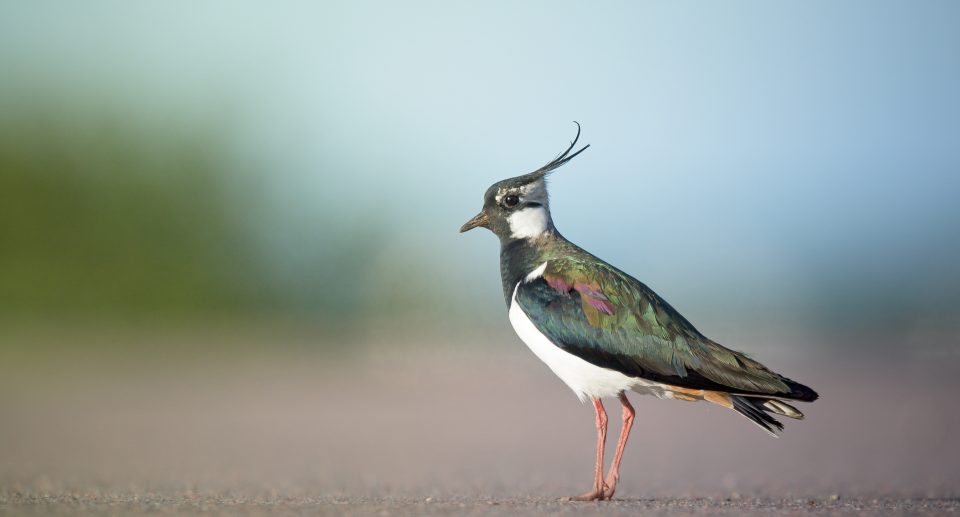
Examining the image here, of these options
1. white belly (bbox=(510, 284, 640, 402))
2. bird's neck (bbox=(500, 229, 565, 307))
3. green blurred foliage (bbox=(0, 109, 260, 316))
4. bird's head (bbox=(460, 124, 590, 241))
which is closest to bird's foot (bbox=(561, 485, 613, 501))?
white belly (bbox=(510, 284, 640, 402))

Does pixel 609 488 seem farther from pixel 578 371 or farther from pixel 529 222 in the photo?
pixel 529 222

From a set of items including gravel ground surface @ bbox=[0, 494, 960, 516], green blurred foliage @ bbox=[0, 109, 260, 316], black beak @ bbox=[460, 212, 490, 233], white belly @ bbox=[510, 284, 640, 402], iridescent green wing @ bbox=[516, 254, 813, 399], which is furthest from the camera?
green blurred foliage @ bbox=[0, 109, 260, 316]

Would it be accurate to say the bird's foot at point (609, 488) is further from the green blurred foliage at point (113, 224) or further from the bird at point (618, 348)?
the green blurred foliage at point (113, 224)

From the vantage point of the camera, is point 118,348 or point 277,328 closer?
point 118,348

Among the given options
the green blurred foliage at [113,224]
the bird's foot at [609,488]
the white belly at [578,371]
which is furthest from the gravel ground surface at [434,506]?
the green blurred foliage at [113,224]

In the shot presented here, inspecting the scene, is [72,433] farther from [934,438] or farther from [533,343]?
[934,438]

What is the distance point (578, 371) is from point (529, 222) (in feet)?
4.62

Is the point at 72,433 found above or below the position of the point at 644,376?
below

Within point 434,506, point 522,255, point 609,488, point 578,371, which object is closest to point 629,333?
point 578,371

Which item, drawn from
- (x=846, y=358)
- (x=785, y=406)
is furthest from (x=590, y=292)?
(x=846, y=358)

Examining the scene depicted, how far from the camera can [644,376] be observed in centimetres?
719

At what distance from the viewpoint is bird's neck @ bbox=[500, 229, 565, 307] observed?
315 inches

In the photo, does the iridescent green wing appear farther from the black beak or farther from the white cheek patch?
the black beak

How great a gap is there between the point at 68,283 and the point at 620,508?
25063mm
